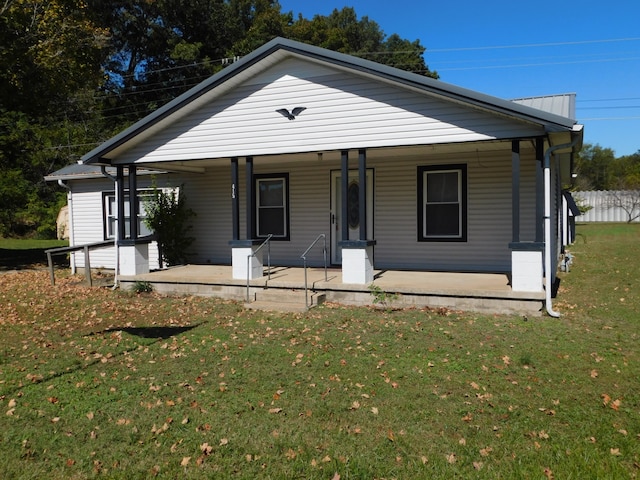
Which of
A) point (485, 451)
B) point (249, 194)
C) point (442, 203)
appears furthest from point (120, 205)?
point (485, 451)

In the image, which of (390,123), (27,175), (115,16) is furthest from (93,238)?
(115,16)

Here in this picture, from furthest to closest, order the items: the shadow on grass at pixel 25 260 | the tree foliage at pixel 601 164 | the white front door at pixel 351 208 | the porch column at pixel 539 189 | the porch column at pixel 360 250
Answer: the tree foliage at pixel 601 164, the shadow on grass at pixel 25 260, the white front door at pixel 351 208, the porch column at pixel 360 250, the porch column at pixel 539 189

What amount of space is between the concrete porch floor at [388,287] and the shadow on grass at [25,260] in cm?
707

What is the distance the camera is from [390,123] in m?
9.22

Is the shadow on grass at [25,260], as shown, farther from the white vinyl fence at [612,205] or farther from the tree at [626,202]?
the tree at [626,202]

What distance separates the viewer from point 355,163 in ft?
39.0

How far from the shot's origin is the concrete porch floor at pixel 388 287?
823 cm

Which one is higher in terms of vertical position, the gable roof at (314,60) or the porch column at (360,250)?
the gable roof at (314,60)

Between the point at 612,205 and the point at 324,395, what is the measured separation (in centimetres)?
4312

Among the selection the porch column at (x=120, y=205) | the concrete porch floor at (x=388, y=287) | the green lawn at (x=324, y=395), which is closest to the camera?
the green lawn at (x=324, y=395)

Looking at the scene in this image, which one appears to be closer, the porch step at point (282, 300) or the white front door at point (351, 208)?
the porch step at point (282, 300)

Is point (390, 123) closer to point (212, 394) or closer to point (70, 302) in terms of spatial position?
point (212, 394)

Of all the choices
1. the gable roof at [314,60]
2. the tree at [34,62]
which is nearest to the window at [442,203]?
the gable roof at [314,60]

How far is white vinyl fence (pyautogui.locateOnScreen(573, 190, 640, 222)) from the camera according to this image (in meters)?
40.0
